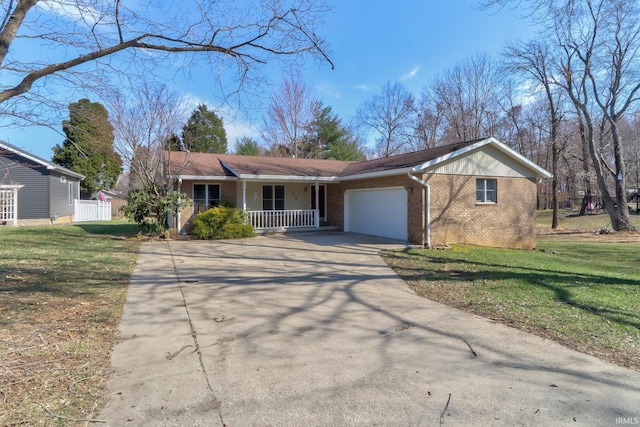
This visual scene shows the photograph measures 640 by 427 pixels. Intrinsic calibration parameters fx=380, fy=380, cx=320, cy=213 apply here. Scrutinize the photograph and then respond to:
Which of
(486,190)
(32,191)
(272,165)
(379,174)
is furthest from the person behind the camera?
(32,191)

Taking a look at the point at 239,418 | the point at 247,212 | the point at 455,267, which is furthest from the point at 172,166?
the point at 239,418

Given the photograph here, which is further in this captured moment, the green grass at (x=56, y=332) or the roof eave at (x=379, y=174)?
the roof eave at (x=379, y=174)

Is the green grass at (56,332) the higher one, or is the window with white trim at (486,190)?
the window with white trim at (486,190)

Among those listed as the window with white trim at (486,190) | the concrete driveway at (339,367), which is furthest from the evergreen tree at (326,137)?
the concrete driveway at (339,367)

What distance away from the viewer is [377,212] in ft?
50.9

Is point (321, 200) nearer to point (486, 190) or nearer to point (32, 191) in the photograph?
point (486, 190)

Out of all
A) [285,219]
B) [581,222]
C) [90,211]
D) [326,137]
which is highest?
[326,137]

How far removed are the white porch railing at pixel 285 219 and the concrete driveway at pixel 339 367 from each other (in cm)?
1025

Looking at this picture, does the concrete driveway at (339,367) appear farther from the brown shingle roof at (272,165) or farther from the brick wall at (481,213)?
the brown shingle roof at (272,165)

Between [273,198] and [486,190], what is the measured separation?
9341mm

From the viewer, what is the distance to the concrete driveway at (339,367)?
281 cm

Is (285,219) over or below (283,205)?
below

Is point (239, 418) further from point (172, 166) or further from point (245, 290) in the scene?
point (172, 166)

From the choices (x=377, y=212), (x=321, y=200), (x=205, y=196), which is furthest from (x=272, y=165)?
(x=377, y=212)
